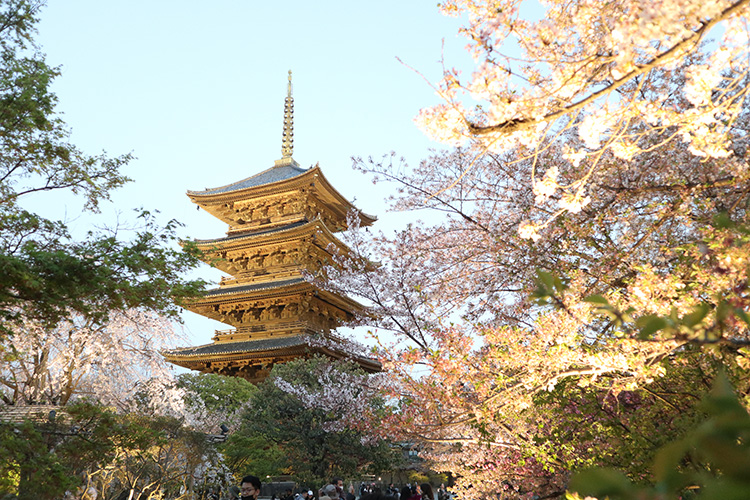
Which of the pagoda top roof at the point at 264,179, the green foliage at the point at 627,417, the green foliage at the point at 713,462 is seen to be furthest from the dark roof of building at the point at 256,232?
the green foliage at the point at 713,462

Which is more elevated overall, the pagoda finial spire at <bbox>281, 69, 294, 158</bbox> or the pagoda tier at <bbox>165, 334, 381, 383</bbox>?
the pagoda finial spire at <bbox>281, 69, 294, 158</bbox>

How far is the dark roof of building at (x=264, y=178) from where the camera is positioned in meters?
26.3

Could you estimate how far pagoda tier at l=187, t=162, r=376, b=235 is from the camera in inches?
974

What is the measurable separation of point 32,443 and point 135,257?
2576mm

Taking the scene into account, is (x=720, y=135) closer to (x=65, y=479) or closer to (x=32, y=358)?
(x=65, y=479)

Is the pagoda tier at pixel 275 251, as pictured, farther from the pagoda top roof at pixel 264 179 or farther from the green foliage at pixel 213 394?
the green foliage at pixel 213 394

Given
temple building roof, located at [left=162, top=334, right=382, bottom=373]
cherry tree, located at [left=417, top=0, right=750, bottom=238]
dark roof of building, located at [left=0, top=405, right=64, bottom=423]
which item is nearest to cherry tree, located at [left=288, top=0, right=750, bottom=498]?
cherry tree, located at [left=417, top=0, right=750, bottom=238]

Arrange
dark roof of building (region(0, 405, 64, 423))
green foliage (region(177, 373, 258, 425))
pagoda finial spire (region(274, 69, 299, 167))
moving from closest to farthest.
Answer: dark roof of building (region(0, 405, 64, 423)) < green foliage (region(177, 373, 258, 425)) < pagoda finial spire (region(274, 69, 299, 167))

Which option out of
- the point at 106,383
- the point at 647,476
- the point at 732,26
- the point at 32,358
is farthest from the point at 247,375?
the point at 732,26

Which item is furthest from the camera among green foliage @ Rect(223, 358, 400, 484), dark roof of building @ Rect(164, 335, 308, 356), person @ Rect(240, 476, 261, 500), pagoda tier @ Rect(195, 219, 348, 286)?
pagoda tier @ Rect(195, 219, 348, 286)

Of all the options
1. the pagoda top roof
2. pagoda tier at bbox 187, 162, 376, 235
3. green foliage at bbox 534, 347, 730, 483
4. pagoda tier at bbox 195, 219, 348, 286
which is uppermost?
the pagoda top roof

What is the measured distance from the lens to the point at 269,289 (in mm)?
22344

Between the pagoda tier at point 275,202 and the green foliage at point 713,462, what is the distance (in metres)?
23.3

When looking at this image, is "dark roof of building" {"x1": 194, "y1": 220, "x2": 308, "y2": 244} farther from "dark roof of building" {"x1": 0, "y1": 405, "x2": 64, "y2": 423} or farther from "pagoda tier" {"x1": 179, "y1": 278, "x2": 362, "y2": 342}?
"dark roof of building" {"x1": 0, "y1": 405, "x2": 64, "y2": 423}
